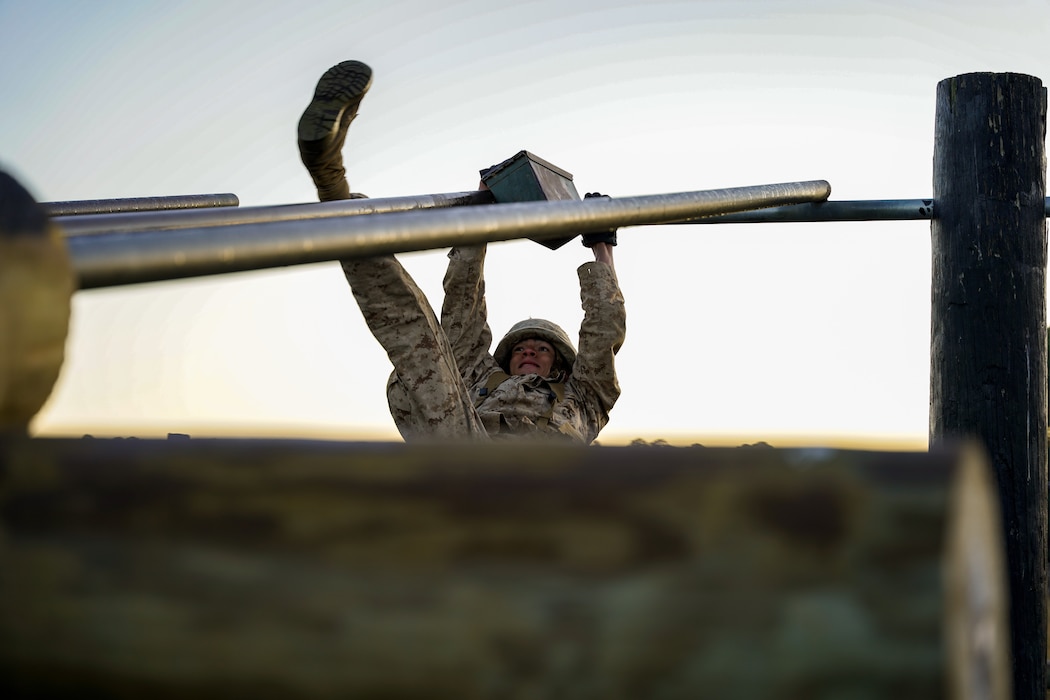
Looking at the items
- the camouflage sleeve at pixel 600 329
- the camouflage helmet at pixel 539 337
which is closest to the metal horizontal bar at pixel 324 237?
the camouflage sleeve at pixel 600 329

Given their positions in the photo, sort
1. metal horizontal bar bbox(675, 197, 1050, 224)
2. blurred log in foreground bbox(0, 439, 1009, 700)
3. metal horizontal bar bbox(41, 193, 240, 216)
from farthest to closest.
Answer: metal horizontal bar bbox(675, 197, 1050, 224)
metal horizontal bar bbox(41, 193, 240, 216)
blurred log in foreground bbox(0, 439, 1009, 700)

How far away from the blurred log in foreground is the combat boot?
6.16 feet

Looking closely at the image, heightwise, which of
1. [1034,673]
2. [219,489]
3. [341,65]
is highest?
[341,65]

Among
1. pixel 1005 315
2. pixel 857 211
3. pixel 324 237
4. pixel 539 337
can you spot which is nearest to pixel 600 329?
pixel 539 337

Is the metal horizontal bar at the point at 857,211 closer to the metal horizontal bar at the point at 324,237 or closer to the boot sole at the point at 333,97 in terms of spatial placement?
the boot sole at the point at 333,97

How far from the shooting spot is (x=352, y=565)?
2.06 feet

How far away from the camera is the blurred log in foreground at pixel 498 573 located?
580 mm

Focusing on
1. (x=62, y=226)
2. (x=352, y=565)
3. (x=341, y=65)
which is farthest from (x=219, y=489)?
(x=341, y=65)

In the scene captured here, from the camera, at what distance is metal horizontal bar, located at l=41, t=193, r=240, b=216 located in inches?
89.0

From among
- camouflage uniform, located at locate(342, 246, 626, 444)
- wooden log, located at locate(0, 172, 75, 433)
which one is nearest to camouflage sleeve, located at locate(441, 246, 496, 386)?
camouflage uniform, located at locate(342, 246, 626, 444)

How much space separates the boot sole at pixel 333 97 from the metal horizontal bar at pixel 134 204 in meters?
0.25

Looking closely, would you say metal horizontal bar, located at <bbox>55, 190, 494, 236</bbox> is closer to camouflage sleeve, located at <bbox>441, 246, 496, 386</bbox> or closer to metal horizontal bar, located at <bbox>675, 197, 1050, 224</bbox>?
metal horizontal bar, located at <bbox>675, 197, 1050, 224</bbox>

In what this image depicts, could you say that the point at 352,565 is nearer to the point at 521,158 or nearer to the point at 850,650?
the point at 850,650

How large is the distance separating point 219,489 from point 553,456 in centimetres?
20
